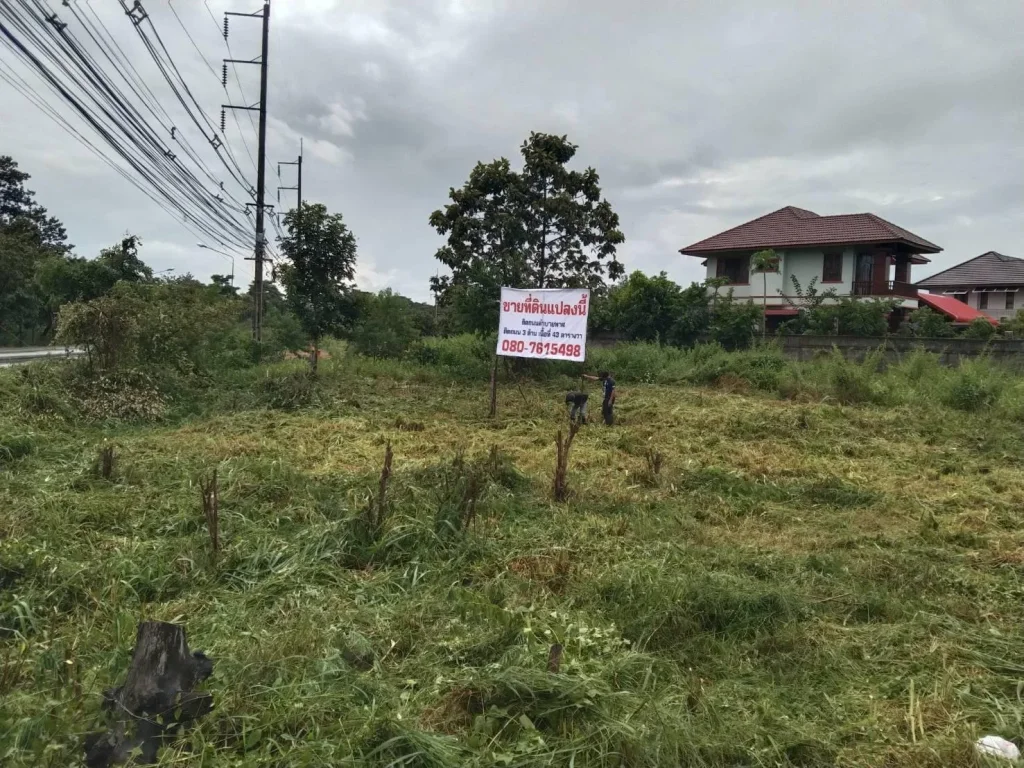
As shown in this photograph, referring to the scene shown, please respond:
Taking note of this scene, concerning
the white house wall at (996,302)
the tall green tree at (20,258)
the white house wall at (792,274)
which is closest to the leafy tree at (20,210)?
the tall green tree at (20,258)

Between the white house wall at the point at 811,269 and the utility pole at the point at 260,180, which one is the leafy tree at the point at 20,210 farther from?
the white house wall at the point at 811,269

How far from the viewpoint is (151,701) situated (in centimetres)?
241

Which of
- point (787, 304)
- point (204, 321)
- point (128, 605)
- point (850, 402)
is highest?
point (787, 304)

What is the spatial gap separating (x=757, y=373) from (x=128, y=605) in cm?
1359

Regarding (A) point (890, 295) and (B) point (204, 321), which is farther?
(A) point (890, 295)

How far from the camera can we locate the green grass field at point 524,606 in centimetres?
248

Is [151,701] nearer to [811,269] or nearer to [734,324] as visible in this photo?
[734,324]

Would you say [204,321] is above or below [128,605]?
above

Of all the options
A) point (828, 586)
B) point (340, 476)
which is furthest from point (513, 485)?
point (828, 586)

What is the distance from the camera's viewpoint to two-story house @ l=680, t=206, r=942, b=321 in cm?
2327

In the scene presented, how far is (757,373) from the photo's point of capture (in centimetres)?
1487

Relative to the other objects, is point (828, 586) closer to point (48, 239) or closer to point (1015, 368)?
point (1015, 368)

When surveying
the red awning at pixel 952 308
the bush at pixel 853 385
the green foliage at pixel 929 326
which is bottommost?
the bush at pixel 853 385

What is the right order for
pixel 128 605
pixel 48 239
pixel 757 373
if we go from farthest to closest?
pixel 48 239, pixel 757 373, pixel 128 605
